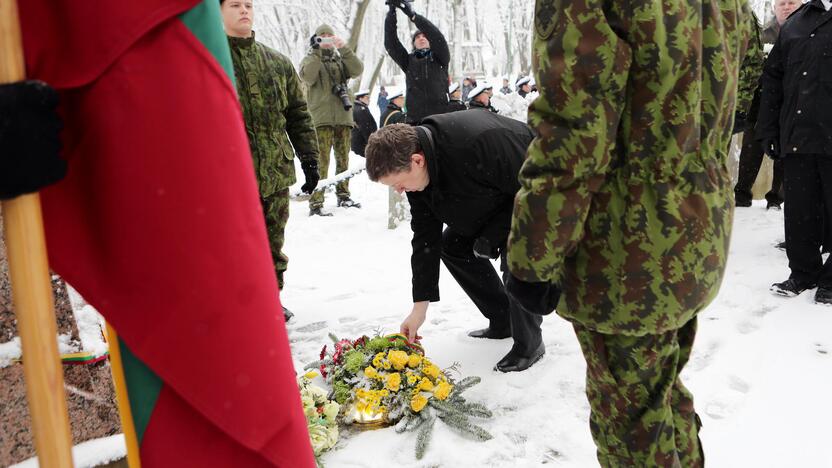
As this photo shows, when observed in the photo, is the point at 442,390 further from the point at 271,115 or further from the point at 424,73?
the point at 424,73

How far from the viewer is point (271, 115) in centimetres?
360

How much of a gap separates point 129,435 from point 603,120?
1.14 meters

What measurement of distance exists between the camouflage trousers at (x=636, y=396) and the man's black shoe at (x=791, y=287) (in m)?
2.72

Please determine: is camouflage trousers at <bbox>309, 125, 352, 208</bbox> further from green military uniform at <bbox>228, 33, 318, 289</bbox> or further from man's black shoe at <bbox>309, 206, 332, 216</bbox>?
green military uniform at <bbox>228, 33, 318, 289</bbox>

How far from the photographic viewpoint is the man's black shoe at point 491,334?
363 cm

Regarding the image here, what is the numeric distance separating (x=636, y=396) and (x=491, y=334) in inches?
81.5

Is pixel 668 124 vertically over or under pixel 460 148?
over

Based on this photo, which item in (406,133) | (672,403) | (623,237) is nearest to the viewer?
(623,237)

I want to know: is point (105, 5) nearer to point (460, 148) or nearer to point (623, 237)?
point (623, 237)

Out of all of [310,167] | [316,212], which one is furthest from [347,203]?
[310,167]

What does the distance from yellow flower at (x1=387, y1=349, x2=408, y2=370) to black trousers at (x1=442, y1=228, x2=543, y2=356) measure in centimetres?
71

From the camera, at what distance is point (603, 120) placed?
4.38 feet

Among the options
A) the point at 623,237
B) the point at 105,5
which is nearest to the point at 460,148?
the point at 623,237

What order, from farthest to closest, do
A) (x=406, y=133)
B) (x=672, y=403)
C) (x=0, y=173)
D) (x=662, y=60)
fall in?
1. (x=406, y=133)
2. (x=672, y=403)
3. (x=662, y=60)
4. (x=0, y=173)
